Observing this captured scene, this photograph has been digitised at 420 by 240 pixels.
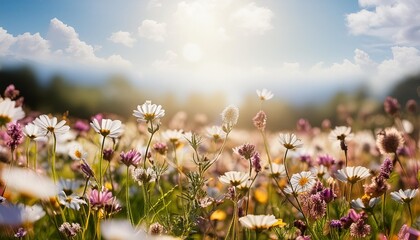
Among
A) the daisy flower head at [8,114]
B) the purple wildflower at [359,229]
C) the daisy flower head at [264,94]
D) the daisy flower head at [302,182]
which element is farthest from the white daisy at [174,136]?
the purple wildflower at [359,229]

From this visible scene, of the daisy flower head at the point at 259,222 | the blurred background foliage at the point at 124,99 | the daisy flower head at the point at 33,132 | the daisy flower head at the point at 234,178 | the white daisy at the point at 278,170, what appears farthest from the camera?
the blurred background foliage at the point at 124,99

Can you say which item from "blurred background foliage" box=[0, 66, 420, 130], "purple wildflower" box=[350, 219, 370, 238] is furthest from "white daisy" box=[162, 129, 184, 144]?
"blurred background foliage" box=[0, 66, 420, 130]

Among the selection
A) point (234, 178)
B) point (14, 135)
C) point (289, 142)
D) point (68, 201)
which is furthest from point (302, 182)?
point (14, 135)

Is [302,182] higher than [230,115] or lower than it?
lower

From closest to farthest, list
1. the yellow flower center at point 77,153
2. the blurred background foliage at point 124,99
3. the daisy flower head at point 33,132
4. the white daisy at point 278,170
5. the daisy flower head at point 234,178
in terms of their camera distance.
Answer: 1. the daisy flower head at point 234,178
2. the daisy flower head at point 33,132
3. the yellow flower center at point 77,153
4. the white daisy at point 278,170
5. the blurred background foliage at point 124,99

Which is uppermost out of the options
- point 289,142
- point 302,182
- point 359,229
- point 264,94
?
point 264,94

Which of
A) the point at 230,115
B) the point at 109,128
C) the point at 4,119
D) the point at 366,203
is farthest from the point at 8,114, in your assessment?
the point at 366,203

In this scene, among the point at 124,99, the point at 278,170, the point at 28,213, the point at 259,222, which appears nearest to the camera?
the point at 259,222

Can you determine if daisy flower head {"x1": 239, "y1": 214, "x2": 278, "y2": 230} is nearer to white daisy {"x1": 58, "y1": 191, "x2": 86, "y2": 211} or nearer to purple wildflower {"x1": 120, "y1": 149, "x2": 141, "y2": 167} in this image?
purple wildflower {"x1": 120, "y1": 149, "x2": 141, "y2": 167}

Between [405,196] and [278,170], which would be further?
[278,170]

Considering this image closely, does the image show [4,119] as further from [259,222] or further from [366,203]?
[366,203]

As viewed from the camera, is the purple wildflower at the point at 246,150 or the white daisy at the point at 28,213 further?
the purple wildflower at the point at 246,150

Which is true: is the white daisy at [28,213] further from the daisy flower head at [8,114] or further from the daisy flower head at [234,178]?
the daisy flower head at [234,178]

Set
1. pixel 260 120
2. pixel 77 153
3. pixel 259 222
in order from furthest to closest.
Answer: pixel 77 153
pixel 260 120
pixel 259 222
